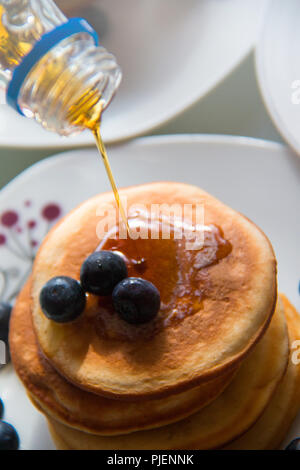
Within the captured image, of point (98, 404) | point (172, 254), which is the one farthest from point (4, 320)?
point (172, 254)

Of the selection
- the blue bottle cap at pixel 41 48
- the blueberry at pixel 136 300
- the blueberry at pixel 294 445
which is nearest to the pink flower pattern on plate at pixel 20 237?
the blueberry at pixel 136 300

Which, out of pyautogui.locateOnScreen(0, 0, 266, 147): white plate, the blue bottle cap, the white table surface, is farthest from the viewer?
the white table surface

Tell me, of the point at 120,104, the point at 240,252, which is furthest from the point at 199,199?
the point at 120,104

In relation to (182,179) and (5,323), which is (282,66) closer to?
(182,179)

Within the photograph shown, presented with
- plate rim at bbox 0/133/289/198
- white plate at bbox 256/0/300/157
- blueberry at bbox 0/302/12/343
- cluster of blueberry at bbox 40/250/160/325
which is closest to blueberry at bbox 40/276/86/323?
cluster of blueberry at bbox 40/250/160/325

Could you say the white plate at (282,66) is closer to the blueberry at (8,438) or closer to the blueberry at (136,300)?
the blueberry at (136,300)

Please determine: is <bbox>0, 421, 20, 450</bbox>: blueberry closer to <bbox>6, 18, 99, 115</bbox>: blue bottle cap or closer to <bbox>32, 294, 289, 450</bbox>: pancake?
<bbox>32, 294, 289, 450</bbox>: pancake
